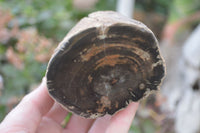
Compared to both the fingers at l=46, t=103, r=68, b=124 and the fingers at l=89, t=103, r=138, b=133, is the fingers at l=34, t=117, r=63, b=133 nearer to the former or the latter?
the fingers at l=46, t=103, r=68, b=124

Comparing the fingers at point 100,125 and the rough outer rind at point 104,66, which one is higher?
the rough outer rind at point 104,66

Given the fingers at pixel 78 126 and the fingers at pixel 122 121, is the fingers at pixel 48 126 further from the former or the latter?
the fingers at pixel 122 121

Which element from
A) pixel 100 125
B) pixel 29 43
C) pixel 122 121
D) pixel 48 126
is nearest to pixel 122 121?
pixel 122 121

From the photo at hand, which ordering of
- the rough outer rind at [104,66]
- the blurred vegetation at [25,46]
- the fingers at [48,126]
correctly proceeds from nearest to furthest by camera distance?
the rough outer rind at [104,66] < the fingers at [48,126] < the blurred vegetation at [25,46]

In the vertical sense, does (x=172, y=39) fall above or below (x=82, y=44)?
below

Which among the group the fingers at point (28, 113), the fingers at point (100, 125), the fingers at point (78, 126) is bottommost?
the fingers at point (78, 126)

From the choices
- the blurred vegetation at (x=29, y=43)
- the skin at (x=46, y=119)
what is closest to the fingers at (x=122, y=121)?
the skin at (x=46, y=119)

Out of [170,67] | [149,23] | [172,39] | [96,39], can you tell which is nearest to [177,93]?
[170,67]

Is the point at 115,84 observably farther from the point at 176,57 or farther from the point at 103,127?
the point at 176,57
